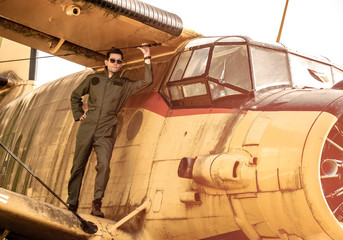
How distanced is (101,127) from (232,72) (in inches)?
64.4

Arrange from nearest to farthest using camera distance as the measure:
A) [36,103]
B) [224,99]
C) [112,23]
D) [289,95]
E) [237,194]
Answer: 1. [237,194]
2. [289,95]
3. [224,99]
4. [112,23]
5. [36,103]

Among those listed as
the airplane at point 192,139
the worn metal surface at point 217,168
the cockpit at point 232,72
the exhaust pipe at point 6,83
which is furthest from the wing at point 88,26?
the exhaust pipe at point 6,83

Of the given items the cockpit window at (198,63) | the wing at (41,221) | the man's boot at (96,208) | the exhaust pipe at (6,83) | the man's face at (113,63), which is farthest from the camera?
the exhaust pipe at (6,83)

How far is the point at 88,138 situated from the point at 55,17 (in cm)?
167

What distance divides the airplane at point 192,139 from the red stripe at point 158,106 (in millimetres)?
15

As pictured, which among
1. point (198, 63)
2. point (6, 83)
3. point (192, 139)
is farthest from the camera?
point (6, 83)

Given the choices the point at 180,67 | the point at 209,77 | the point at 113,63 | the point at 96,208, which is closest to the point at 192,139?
the point at 209,77

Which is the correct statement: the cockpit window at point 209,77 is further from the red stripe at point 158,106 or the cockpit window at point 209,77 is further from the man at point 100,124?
the man at point 100,124

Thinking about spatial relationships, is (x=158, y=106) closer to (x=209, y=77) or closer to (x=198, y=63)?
(x=198, y=63)

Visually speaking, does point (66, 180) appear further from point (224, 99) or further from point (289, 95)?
point (289, 95)

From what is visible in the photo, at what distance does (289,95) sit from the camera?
18.8 ft

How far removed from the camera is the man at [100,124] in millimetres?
6723

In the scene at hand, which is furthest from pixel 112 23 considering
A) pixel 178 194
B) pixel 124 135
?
pixel 178 194

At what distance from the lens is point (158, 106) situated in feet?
22.5
